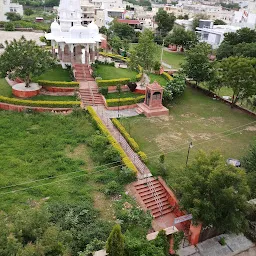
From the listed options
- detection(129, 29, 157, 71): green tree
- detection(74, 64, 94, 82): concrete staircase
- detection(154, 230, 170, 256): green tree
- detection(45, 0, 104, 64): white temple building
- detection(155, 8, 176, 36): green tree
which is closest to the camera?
detection(154, 230, 170, 256): green tree

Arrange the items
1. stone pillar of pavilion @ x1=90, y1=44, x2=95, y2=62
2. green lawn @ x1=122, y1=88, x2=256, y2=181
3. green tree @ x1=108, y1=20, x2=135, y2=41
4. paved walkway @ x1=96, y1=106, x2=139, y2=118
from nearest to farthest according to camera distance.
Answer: green lawn @ x1=122, y1=88, x2=256, y2=181, paved walkway @ x1=96, y1=106, x2=139, y2=118, stone pillar of pavilion @ x1=90, y1=44, x2=95, y2=62, green tree @ x1=108, y1=20, x2=135, y2=41

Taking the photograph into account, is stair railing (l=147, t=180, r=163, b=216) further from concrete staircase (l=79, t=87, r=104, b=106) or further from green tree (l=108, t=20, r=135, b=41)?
green tree (l=108, t=20, r=135, b=41)

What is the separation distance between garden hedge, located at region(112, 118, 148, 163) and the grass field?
193cm

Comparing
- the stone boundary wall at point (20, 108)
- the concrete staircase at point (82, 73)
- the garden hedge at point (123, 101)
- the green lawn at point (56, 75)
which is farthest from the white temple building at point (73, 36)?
the stone boundary wall at point (20, 108)

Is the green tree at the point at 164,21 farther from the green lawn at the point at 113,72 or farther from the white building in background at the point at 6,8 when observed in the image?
the white building in background at the point at 6,8

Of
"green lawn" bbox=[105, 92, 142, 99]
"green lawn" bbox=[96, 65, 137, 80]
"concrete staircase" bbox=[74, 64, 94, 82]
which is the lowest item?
"green lawn" bbox=[105, 92, 142, 99]

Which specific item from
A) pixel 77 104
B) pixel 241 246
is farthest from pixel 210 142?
pixel 77 104

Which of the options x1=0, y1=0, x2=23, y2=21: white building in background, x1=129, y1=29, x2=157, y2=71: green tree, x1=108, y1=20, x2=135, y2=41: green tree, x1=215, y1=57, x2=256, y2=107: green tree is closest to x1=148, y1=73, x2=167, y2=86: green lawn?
x1=129, y1=29, x2=157, y2=71: green tree

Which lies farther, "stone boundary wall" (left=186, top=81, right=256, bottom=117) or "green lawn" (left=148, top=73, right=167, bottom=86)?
"green lawn" (left=148, top=73, right=167, bottom=86)

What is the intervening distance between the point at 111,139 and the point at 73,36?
15842 millimetres

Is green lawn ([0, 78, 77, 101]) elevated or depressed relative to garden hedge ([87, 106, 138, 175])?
elevated

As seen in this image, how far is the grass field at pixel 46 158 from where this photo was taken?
1514cm

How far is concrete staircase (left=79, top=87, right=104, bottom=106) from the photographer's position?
26.0m

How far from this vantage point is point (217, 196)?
12.5 meters
